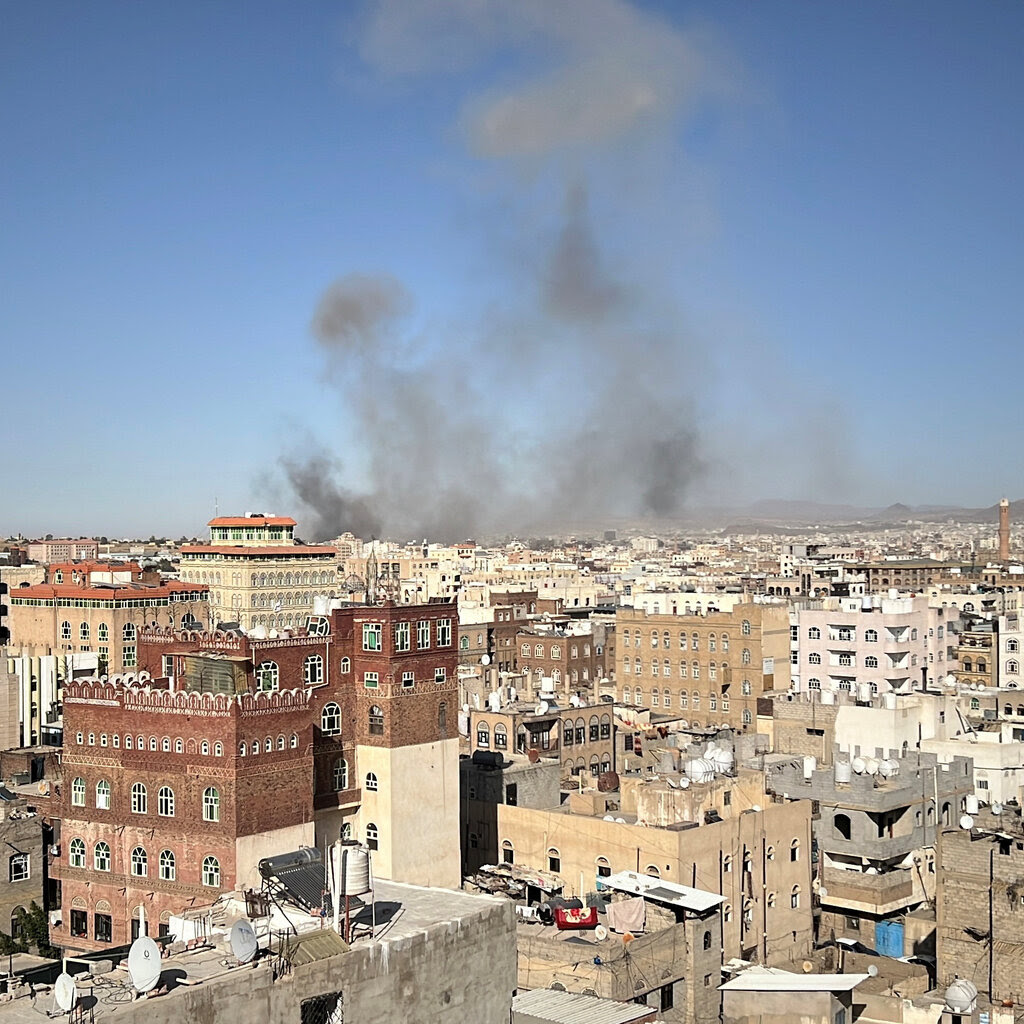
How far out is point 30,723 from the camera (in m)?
59.7

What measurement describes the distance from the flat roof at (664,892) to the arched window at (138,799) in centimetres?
1045


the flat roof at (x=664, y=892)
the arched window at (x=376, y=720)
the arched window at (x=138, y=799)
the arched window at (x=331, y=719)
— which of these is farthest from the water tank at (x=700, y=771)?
the arched window at (x=138, y=799)

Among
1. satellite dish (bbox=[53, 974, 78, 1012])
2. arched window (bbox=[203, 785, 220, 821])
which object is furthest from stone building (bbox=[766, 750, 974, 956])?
satellite dish (bbox=[53, 974, 78, 1012])

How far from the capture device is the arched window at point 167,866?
30.9 meters

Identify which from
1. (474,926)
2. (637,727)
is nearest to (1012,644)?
(637,727)

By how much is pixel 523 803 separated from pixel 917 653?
111 ft

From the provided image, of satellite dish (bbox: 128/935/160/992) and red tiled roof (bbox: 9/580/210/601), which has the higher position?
red tiled roof (bbox: 9/580/210/601)

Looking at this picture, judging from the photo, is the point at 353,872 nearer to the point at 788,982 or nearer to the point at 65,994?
the point at 65,994

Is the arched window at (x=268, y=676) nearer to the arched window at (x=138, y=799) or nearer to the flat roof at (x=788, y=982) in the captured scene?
the arched window at (x=138, y=799)

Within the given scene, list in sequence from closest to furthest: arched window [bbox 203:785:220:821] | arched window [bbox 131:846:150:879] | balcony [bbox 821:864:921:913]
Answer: arched window [bbox 203:785:220:821] < arched window [bbox 131:846:150:879] < balcony [bbox 821:864:921:913]

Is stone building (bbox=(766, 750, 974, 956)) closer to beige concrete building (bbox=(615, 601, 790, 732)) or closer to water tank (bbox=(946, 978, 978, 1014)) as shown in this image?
water tank (bbox=(946, 978, 978, 1014))

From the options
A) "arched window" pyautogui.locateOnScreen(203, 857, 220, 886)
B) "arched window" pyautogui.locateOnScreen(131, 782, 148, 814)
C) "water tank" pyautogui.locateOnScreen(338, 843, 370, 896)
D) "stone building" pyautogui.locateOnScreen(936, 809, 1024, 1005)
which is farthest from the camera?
"arched window" pyautogui.locateOnScreen(131, 782, 148, 814)

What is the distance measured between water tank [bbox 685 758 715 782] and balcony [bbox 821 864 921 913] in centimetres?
493

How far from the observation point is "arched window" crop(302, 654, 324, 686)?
3600 cm
